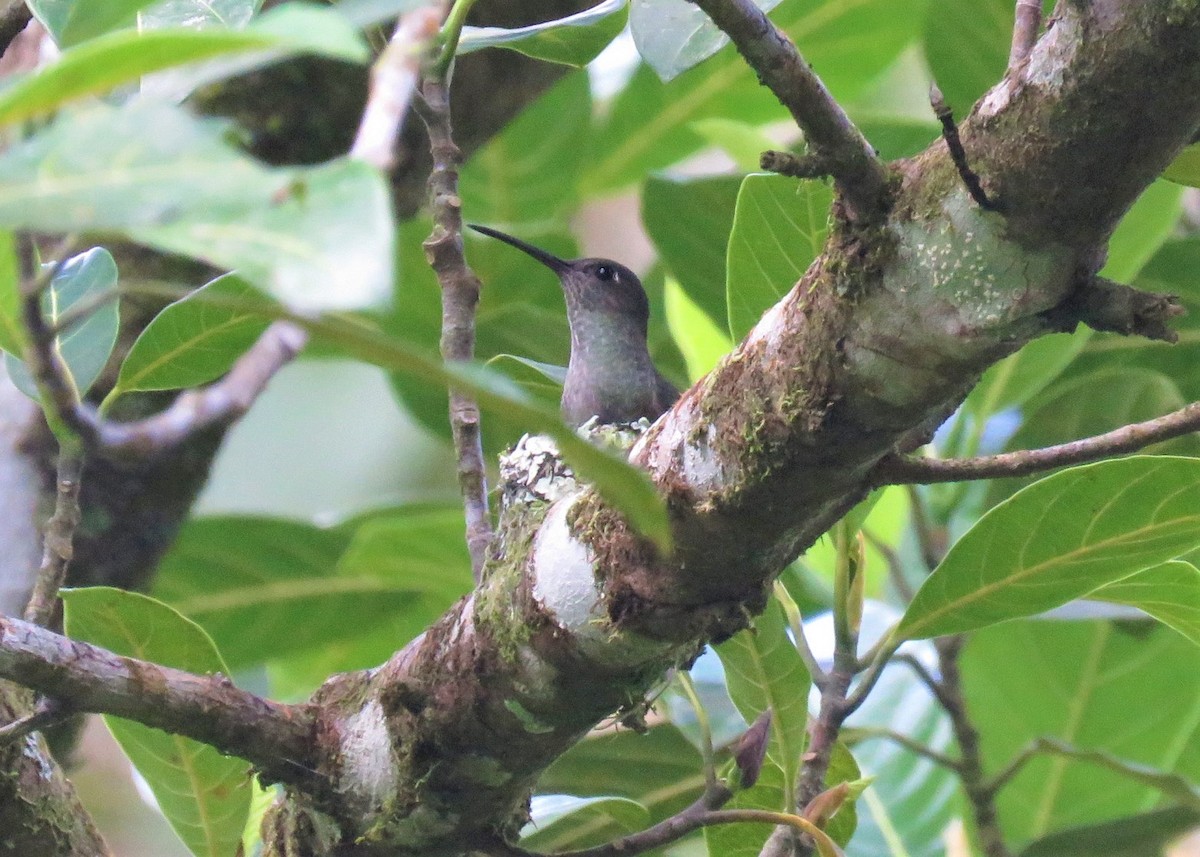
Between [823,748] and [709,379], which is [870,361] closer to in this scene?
[709,379]

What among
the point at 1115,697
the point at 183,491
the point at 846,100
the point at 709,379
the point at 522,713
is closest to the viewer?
the point at 709,379

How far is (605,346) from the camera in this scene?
110 inches

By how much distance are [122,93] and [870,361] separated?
911mm

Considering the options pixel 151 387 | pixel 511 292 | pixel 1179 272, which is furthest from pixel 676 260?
pixel 151 387

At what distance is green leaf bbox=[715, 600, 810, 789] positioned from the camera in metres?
1.59

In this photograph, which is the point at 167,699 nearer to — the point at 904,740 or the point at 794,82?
the point at 794,82

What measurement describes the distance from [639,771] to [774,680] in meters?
0.76

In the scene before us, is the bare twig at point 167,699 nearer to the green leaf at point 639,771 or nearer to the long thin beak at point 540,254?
the green leaf at point 639,771

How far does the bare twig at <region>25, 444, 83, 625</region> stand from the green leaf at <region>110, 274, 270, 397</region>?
19 centimetres

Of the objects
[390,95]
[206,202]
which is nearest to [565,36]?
[390,95]

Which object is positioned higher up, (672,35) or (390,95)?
(672,35)

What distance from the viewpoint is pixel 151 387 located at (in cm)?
155

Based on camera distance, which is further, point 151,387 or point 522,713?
point 151,387

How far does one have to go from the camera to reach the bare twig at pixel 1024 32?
3.19ft
